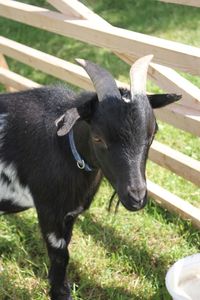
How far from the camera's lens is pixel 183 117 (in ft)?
11.5

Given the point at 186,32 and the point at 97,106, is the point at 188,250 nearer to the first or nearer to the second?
the point at 97,106

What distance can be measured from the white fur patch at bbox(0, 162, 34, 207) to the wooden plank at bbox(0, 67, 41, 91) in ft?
5.69

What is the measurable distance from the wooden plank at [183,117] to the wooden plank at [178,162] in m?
0.40

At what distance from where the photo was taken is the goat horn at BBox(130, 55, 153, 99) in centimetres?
271

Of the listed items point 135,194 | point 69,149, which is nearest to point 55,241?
point 69,149

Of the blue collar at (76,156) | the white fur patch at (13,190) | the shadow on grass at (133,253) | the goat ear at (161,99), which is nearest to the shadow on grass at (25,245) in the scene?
the shadow on grass at (133,253)

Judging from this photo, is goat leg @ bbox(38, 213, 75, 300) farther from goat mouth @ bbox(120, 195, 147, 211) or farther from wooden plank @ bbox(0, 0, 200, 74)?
wooden plank @ bbox(0, 0, 200, 74)

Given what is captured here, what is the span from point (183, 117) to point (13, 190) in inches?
48.3

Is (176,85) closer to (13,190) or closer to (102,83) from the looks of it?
(102,83)

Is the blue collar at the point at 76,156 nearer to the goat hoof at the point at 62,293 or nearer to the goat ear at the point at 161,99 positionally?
the goat ear at the point at 161,99

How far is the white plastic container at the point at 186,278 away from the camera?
299cm

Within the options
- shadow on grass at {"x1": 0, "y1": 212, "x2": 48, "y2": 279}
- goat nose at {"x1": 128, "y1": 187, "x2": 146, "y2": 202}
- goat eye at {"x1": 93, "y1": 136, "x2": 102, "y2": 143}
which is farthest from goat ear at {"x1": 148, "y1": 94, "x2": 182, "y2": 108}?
shadow on grass at {"x1": 0, "y1": 212, "x2": 48, "y2": 279}

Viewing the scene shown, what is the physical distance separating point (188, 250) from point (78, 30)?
1757 millimetres

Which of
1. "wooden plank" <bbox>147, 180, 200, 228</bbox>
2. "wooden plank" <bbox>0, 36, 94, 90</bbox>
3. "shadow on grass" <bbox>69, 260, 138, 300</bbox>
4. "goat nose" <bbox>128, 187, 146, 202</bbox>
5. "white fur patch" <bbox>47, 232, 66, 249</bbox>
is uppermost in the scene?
"goat nose" <bbox>128, 187, 146, 202</bbox>
